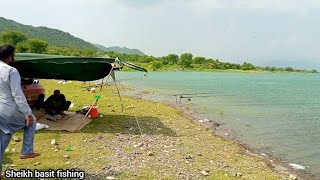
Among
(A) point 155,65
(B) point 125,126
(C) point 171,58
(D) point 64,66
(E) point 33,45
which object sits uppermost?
(E) point 33,45

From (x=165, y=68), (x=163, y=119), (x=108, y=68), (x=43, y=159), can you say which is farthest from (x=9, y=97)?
(x=165, y=68)

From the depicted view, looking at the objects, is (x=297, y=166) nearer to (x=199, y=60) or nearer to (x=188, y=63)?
(x=188, y=63)

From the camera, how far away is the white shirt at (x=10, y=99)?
657 cm

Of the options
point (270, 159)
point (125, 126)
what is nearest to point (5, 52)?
point (125, 126)

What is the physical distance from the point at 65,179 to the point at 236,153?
276 inches

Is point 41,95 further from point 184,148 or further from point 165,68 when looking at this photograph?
point 165,68

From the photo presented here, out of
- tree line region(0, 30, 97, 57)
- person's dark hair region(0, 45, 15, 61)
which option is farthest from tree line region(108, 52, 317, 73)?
person's dark hair region(0, 45, 15, 61)

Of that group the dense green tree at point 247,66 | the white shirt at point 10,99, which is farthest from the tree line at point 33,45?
the white shirt at point 10,99

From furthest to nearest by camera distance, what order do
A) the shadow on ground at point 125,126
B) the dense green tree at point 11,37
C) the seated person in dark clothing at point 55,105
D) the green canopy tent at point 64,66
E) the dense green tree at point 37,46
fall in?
the dense green tree at point 11,37
the dense green tree at point 37,46
the seated person in dark clothing at point 55,105
the shadow on ground at point 125,126
the green canopy tent at point 64,66

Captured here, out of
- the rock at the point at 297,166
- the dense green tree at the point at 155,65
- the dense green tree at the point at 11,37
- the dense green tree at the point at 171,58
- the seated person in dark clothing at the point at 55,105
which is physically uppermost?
the dense green tree at the point at 11,37

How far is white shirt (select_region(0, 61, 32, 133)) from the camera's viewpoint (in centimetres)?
657

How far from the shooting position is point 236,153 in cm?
1291

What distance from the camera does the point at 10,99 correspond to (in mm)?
6680

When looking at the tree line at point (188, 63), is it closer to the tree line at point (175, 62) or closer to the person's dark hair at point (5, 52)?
the tree line at point (175, 62)
